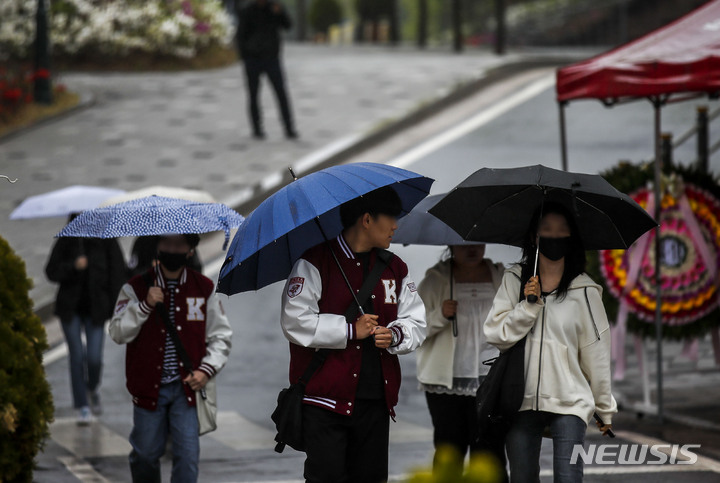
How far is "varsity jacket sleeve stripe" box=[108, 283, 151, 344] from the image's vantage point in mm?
5973

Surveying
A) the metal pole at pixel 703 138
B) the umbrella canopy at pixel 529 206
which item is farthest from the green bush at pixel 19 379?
the metal pole at pixel 703 138

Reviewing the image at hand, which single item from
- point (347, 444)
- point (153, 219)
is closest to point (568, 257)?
point (347, 444)

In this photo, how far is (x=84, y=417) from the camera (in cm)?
868

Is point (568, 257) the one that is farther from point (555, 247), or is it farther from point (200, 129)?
point (200, 129)

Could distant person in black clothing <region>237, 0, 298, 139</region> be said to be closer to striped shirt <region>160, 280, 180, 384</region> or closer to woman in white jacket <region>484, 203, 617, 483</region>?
striped shirt <region>160, 280, 180, 384</region>

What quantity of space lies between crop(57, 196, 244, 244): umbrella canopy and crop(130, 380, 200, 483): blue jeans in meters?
0.85

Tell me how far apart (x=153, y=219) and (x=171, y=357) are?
2.46 feet

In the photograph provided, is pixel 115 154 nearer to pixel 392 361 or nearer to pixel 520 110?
pixel 520 110

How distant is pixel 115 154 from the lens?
1684cm

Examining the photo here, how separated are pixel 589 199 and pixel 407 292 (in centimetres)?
96

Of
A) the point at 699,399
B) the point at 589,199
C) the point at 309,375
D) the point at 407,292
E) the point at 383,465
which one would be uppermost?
the point at 589,199

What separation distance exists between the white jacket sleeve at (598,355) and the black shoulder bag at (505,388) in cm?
29

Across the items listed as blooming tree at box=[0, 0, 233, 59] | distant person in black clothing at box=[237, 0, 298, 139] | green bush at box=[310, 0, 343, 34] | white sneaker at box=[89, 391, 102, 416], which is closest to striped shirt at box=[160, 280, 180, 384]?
white sneaker at box=[89, 391, 102, 416]

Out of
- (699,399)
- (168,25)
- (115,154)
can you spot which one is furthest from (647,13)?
(699,399)
